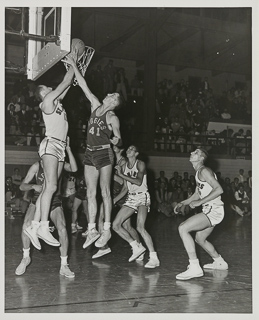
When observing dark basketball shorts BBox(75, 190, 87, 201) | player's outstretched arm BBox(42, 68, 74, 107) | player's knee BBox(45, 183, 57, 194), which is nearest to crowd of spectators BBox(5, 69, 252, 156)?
dark basketball shorts BBox(75, 190, 87, 201)

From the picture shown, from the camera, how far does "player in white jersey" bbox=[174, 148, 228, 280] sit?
18.6ft

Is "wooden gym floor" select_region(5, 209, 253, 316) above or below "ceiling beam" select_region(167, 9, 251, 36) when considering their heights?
below

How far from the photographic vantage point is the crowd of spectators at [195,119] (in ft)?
52.4

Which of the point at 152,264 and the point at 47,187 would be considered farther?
the point at 152,264

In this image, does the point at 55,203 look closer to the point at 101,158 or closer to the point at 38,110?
the point at 101,158

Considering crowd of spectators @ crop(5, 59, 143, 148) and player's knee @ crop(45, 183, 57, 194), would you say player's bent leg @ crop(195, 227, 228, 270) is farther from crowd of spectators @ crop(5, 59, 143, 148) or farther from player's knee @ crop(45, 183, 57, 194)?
crowd of spectators @ crop(5, 59, 143, 148)

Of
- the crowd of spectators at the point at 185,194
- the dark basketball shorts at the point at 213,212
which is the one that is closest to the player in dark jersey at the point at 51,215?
the dark basketball shorts at the point at 213,212

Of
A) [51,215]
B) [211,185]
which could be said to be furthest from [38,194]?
[211,185]

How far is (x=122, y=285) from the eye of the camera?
5.29 metres

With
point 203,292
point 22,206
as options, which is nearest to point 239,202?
point 22,206

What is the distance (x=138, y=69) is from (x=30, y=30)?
13.0 meters

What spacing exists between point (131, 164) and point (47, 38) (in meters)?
2.58

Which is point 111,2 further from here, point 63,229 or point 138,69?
point 138,69

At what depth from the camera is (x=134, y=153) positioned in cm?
661
